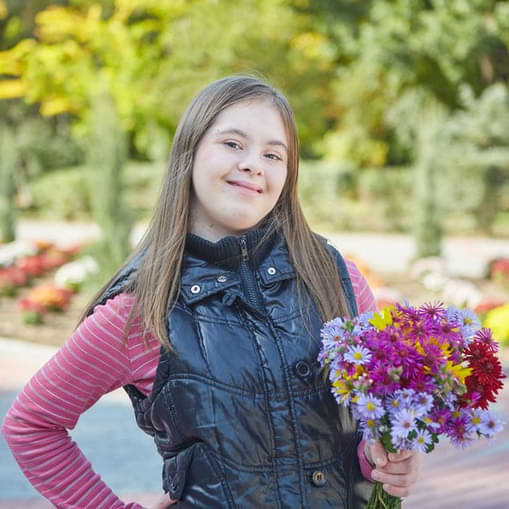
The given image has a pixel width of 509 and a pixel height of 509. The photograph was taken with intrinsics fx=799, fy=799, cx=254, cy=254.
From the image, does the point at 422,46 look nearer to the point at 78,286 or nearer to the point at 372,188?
the point at 372,188

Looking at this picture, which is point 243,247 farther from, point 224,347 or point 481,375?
point 481,375

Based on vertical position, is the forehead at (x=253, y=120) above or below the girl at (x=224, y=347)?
above

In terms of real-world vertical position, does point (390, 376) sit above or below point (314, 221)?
above

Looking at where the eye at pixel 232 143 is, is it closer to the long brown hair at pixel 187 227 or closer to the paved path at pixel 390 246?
the long brown hair at pixel 187 227

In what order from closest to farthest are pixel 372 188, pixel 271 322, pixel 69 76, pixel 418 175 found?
pixel 271 322 → pixel 418 175 → pixel 372 188 → pixel 69 76

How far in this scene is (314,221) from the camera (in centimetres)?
1858

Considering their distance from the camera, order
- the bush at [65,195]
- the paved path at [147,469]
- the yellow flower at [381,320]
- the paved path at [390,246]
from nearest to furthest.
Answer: the yellow flower at [381,320] → the paved path at [147,469] → the paved path at [390,246] → the bush at [65,195]

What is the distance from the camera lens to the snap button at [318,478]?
150 cm

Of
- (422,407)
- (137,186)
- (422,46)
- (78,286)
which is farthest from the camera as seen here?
(137,186)

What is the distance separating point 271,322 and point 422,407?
365 mm

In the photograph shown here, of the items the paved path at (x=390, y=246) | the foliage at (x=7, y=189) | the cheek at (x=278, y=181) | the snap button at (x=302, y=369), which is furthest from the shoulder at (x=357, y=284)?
the foliage at (x=7, y=189)

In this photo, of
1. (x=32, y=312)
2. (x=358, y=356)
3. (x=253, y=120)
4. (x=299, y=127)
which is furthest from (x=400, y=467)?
(x=299, y=127)

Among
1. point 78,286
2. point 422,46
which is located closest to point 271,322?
point 78,286

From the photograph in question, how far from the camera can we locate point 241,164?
1622 millimetres
